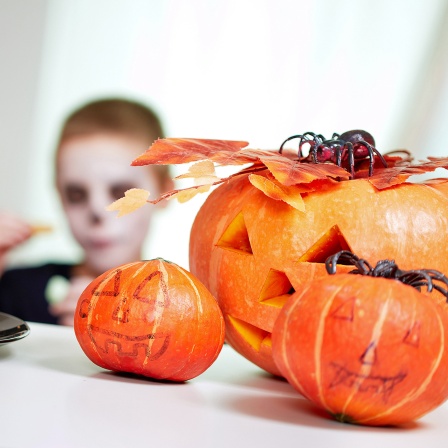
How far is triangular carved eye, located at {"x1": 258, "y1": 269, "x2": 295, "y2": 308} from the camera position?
742mm

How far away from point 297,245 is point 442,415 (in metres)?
0.22

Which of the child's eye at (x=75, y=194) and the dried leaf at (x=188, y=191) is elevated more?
the dried leaf at (x=188, y=191)

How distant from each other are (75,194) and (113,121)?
0.27 meters

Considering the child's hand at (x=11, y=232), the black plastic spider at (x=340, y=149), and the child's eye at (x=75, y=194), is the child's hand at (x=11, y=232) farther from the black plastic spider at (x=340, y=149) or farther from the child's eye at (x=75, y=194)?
the black plastic spider at (x=340, y=149)

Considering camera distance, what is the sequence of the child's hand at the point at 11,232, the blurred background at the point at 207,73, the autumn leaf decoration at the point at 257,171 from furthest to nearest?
the child's hand at the point at 11,232
the blurred background at the point at 207,73
the autumn leaf decoration at the point at 257,171

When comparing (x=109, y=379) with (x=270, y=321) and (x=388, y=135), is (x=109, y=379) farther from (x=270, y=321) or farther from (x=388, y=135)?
(x=388, y=135)

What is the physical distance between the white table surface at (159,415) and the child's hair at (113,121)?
1563 millimetres

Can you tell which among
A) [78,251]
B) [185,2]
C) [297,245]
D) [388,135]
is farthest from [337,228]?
[78,251]

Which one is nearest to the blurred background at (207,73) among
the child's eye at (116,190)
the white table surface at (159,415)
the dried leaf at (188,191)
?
the child's eye at (116,190)

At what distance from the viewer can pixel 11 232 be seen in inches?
86.4

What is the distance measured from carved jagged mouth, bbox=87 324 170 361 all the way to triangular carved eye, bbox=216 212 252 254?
17cm

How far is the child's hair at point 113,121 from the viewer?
7.43ft

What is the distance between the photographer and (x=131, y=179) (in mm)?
2256

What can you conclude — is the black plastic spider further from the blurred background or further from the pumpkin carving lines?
the blurred background
